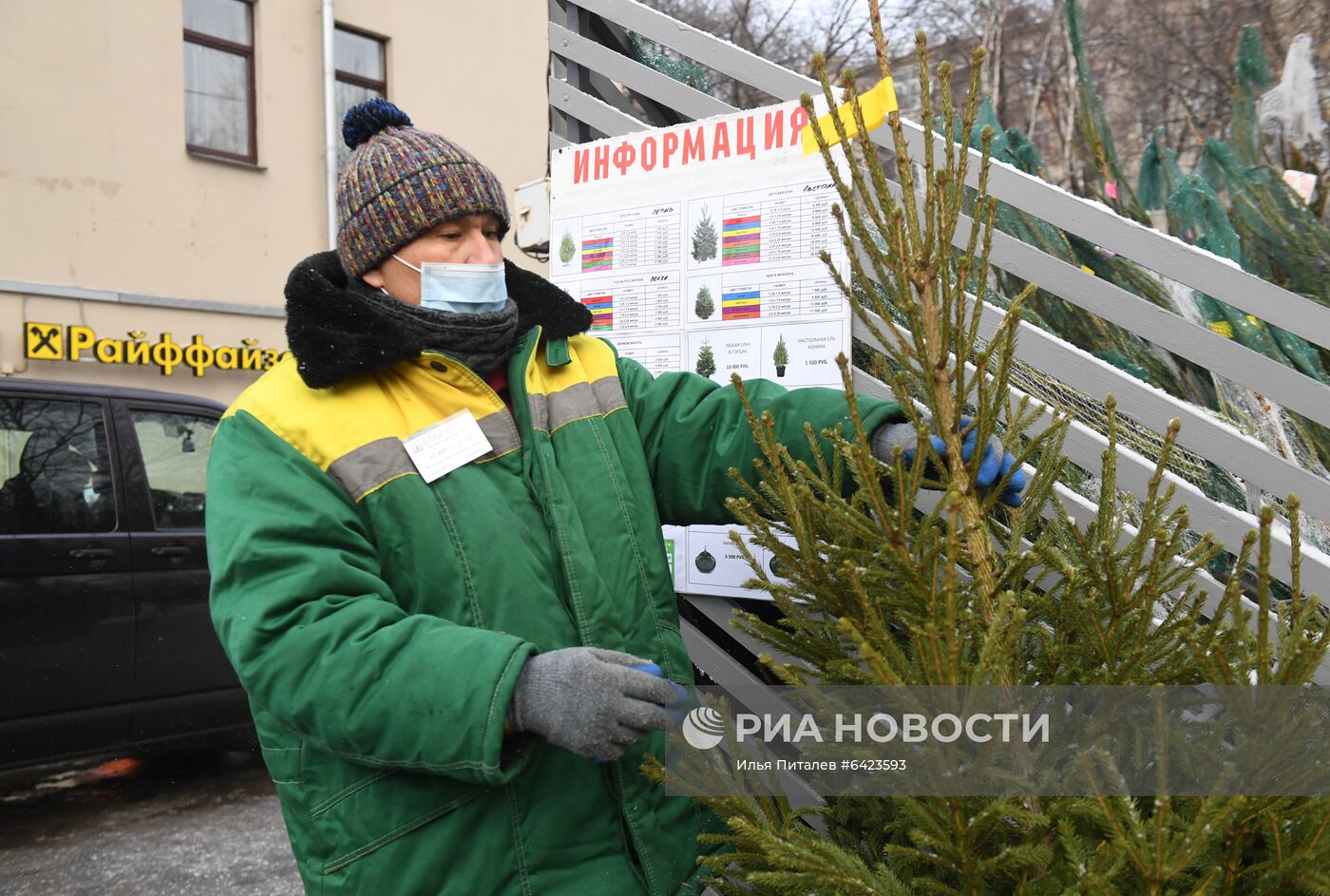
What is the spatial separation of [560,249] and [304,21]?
9.77 m

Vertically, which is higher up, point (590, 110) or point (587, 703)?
point (590, 110)

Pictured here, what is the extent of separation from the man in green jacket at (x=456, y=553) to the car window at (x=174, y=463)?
2949 mm

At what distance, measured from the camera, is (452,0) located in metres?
12.4

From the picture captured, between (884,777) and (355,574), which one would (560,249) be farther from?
(884,777)

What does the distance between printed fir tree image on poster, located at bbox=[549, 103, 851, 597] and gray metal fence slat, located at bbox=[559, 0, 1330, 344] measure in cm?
12

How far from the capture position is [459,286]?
1.87 metres

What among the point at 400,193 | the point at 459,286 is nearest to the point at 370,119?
the point at 400,193

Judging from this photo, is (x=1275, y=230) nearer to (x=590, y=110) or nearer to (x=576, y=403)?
(x=590, y=110)

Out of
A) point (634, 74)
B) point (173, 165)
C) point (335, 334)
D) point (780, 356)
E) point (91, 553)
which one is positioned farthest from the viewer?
point (173, 165)

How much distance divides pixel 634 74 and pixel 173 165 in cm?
876

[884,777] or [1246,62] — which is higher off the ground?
[1246,62]

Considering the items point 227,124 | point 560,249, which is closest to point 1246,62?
point 560,249

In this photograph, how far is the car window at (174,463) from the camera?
4438 millimetres

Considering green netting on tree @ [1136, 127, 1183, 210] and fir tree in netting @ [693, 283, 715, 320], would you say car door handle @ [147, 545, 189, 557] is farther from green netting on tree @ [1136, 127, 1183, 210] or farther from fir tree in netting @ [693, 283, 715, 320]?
green netting on tree @ [1136, 127, 1183, 210]
